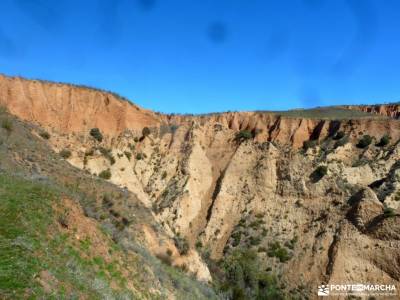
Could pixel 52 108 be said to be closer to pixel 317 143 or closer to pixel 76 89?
pixel 76 89

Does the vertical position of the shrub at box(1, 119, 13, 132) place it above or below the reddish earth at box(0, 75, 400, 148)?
below

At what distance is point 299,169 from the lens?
35.9 m

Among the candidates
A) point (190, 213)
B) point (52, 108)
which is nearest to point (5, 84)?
point (52, 108)

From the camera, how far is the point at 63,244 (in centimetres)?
1236

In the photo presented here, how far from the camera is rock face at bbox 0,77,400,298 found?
96.3 feet

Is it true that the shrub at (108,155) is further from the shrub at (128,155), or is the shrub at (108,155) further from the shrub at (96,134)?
the shrub at (128,155)

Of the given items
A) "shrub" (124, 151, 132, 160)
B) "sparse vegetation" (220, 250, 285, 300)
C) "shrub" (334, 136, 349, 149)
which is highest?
"shrub" (334, 136, 349, 149)

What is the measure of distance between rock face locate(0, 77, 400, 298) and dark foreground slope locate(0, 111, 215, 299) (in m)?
7.36

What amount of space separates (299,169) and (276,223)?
5576 millimetres

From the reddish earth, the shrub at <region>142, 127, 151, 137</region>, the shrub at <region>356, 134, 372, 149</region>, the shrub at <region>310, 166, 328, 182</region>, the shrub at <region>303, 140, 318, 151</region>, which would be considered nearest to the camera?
the reddish earth

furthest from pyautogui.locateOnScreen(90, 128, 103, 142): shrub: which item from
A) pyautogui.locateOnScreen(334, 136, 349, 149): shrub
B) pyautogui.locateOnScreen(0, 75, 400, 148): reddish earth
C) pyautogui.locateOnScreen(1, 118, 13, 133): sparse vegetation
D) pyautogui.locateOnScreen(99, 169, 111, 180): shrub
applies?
pyautogui.locateOnScreen(334, 136, 349, 149): shrub

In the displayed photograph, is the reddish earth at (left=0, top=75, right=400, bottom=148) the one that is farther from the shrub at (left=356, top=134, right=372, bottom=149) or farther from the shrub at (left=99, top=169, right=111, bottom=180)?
the shrub at (left=99, top=169, right=111, bottom=180)

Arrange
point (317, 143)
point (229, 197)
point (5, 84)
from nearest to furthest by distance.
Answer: point (5, 84)
point (229, 197)
point (317, 143)

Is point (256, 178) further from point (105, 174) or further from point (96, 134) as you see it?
point (96, 134)
